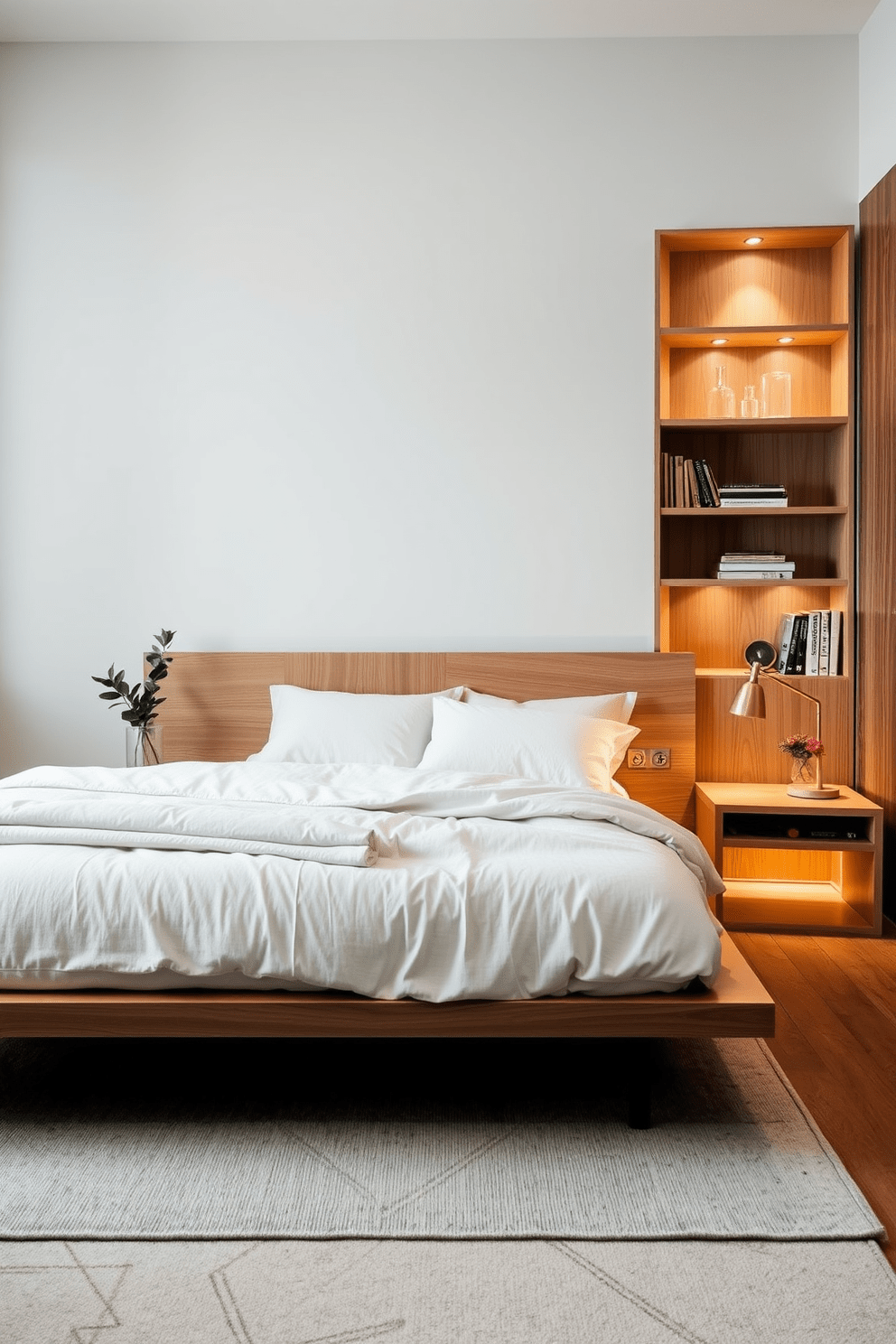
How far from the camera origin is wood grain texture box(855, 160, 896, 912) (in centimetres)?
350

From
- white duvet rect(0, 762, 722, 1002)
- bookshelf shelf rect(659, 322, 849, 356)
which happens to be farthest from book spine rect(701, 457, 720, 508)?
white duvet rect(0, 762, 722, 1002)

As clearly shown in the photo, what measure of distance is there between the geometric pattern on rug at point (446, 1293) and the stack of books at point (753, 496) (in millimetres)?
2631

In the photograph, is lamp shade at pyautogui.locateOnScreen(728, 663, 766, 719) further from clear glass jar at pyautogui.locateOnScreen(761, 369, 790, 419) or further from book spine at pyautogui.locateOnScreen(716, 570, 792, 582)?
clear glass jar at pyautogui.locateOnScreen(761, 369, 790, 419)

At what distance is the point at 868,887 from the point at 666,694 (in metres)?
0.95

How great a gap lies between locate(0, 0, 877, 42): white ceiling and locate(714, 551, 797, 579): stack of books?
1.96 m

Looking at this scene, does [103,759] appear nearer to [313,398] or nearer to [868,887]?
[313,398]

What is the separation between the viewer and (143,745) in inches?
154

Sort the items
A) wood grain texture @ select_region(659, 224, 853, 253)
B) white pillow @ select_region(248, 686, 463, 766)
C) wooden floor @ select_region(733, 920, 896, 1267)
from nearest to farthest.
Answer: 1. wooden floor @ select_region(733, 920, 896, 1267)
2. white pillow @ select_region(248, 686, 463, 766)
3. wood grain texture @ select_region(659, 224, 853, 253)

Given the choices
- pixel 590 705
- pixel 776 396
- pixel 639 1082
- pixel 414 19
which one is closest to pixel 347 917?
pixel 639 1082

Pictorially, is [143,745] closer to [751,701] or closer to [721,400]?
[751,701]

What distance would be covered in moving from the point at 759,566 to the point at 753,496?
10.2 inches

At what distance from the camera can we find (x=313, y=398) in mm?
4035

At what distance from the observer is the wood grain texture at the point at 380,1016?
6.70 feet

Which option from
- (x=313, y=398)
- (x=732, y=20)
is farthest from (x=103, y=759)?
(x=732, y=20)
